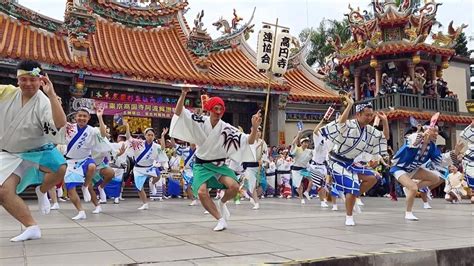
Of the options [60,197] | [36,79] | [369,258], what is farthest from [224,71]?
[369,258]

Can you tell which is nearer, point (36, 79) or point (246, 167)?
point (36, 79)

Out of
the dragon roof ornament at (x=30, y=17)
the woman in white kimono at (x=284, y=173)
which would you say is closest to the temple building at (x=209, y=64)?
the dragon roof ornament at (x=30, y=17)

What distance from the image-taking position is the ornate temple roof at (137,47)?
47.4 feet

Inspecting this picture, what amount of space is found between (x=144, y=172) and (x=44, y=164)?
5.20 m

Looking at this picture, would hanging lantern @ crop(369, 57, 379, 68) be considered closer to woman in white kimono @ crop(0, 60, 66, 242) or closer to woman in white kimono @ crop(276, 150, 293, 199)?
woman in white kimono @ crop(276, 150, 293, 199)

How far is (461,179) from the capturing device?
13.0 meters

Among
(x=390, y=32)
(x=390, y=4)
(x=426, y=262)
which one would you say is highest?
(x=390, y=4)

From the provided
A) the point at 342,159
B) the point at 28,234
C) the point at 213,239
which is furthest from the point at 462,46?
the point at 28,234

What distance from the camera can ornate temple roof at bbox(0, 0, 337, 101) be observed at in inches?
569

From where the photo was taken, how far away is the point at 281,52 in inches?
→ 457

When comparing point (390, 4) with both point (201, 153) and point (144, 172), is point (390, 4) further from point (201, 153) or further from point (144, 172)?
point (201, 153)

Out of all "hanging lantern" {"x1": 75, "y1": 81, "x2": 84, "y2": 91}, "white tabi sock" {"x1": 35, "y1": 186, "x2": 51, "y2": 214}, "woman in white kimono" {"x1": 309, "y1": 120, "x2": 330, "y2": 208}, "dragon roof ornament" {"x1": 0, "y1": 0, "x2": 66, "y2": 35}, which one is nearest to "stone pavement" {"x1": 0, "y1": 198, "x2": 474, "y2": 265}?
"white tabi sock" {"x1": 35, "y1": 186, "x2": 51, "y2": 214}

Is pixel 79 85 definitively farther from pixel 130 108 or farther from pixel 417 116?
pixel 417 116

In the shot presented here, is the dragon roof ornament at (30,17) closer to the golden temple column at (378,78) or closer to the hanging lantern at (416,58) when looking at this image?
the golden temple column at (378,78)
